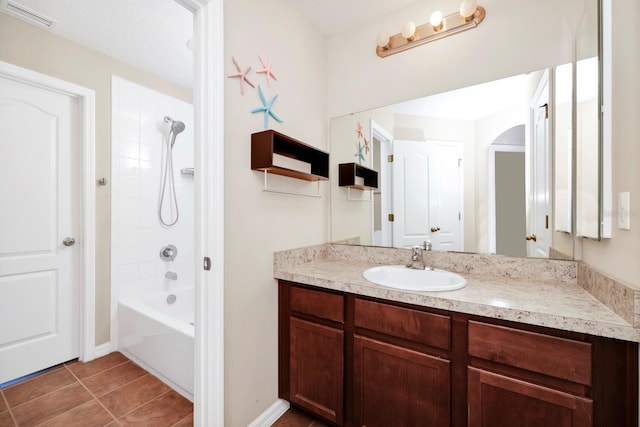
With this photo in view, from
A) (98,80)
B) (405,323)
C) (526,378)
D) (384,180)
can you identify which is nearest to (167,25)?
(98,80)

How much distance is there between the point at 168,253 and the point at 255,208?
1611 mm

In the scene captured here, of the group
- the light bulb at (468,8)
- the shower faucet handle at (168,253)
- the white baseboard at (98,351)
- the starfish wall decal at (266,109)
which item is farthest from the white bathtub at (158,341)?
the light bulb at (468,8)

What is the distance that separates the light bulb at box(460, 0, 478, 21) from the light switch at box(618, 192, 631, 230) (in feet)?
3.85

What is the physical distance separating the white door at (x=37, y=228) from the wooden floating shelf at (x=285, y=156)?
1.79 m

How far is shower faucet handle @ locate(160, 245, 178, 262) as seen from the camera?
2.52 metres

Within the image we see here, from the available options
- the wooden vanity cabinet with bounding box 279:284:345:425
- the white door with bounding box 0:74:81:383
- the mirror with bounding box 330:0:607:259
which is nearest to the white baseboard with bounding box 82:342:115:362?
the white door with bounding box 0:74:81:383

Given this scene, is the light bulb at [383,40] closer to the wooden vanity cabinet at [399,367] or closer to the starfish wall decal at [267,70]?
the starfish wall decal at [267,70]

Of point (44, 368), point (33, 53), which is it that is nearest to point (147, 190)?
point (33, 53)

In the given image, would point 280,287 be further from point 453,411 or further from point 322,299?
point 453,411

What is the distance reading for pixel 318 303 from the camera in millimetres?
1396

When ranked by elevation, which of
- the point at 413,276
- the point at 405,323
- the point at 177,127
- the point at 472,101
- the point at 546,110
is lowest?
the point at 405,323

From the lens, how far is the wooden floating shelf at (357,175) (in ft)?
6.22

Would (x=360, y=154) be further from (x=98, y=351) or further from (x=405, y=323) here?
(x=98, y=351)

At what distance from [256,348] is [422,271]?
3.34ft
